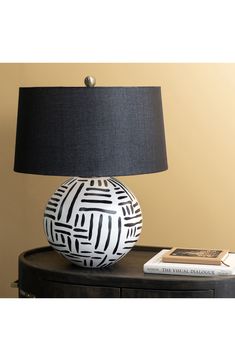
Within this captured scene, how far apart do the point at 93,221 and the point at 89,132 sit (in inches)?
8.9

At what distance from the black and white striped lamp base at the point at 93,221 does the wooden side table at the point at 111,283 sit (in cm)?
5

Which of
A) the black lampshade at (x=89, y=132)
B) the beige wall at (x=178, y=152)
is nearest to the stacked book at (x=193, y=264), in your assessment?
the black lampshade at (x=89, y=132)

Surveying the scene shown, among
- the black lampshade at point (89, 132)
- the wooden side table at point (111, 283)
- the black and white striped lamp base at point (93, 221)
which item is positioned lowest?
the wooden side table at point (111, 283)

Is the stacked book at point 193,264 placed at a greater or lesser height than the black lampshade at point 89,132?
lesser

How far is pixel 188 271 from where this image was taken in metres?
1.46

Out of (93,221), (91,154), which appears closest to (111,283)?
(93,221)

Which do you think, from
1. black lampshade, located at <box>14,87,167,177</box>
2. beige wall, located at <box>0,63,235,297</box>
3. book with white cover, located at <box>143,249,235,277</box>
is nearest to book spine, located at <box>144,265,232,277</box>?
book with white cover, located at <box>143,249,235,277</box>

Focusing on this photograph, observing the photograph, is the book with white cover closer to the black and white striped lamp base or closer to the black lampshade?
the black and white striped lamp base

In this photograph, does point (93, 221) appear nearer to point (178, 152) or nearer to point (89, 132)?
point (89, 132)

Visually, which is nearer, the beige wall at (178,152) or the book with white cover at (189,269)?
the book with white cover at (189,269)

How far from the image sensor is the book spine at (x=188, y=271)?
1.44 m

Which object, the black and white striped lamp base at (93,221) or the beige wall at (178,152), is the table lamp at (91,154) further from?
the beige wall at (178,152)

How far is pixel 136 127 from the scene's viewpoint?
1427mm
